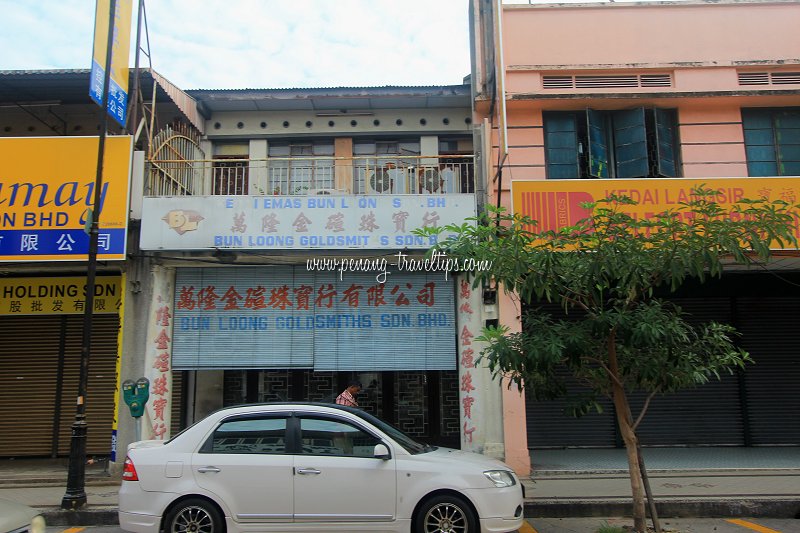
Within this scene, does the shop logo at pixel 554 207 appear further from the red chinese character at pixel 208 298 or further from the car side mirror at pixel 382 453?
the red chinese character at pixel 208 298

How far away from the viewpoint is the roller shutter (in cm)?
1169

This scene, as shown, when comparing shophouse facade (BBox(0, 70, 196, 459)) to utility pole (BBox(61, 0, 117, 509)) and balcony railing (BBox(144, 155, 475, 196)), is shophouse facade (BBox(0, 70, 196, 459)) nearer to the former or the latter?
balcony railing (BBox(144, 155, 475, 196))

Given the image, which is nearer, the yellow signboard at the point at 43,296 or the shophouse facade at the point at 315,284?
the shophouse facade at the point at 315,284

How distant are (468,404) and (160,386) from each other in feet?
18.1

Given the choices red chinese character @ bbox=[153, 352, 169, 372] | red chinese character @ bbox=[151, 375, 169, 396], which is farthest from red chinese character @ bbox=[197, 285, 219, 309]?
red chinese character @ bbox=[151, 375, 169, 396]

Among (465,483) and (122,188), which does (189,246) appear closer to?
(122,188)

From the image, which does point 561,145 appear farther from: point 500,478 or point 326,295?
point 500,478

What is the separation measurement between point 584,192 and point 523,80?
2742 millimetres

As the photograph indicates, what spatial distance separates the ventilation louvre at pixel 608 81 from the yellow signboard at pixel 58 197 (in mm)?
8035

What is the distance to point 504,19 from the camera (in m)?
11.6

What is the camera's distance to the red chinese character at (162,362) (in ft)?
34.3

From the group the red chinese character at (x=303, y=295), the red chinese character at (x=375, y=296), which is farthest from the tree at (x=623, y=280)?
the red chinese character at (x=303, y=295)

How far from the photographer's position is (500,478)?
20.5 ft

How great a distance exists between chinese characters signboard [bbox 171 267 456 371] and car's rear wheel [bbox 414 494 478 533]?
177 inches
